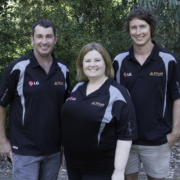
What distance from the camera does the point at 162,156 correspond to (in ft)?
10.1

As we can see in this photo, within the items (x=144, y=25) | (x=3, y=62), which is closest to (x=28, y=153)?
(x=144, y=25)

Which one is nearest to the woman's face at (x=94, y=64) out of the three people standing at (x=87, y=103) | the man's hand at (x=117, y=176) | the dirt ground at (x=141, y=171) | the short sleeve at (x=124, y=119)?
the three people standing at (x=87, y=103)

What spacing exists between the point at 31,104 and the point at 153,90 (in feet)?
4.51

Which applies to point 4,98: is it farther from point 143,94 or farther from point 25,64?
point 143,94

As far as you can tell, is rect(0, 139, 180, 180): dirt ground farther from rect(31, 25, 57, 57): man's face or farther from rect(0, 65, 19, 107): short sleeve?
rect(31, 25, 57, 57): man's face

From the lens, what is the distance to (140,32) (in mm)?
2998

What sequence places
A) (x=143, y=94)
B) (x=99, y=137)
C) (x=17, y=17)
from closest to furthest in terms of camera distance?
(x=99, y=137) < (x=143, y=94) < (x=17, y=17)

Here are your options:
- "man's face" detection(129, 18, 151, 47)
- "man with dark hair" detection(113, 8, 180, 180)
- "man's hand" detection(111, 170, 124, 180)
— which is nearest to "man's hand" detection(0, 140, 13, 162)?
"man's hand" detection(111, 170, 124, 180)

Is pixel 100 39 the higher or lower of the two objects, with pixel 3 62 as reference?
higher

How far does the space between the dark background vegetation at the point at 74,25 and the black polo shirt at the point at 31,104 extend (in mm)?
2513

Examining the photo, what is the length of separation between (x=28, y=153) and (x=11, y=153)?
0.92 feet

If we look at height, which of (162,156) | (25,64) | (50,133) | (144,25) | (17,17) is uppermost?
(17,17)

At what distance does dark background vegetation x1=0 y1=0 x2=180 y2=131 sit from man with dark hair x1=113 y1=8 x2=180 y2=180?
2529mm

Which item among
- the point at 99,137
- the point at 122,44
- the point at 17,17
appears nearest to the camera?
the point at 99,137
